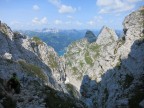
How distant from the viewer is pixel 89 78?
640ft

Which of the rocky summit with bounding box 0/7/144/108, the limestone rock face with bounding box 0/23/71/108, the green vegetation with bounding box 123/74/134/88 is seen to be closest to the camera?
the limestone rock face with bounding box 0/23/71/108

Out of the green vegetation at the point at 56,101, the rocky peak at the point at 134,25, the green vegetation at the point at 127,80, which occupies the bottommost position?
the green vegetation at the point at 56,101

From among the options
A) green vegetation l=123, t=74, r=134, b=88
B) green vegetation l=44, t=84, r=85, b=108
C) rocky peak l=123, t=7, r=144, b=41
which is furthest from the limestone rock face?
rocky peak l=123, t=7, r=144, b=41

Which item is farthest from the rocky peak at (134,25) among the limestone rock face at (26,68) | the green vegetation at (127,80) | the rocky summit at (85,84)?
the limestone rock face at (26,68)

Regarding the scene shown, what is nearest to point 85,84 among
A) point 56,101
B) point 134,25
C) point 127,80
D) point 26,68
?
point 134,25

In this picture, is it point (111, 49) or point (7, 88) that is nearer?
point (7, 88)

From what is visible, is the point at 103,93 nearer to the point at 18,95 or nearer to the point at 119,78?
the point at 119,78

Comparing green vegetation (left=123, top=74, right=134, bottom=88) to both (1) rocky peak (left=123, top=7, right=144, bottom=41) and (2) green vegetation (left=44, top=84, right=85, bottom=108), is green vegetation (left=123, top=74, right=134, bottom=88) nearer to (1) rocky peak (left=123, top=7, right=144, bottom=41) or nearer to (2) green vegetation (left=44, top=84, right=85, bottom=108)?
(1) rocky peak (left=123, top=7, right=144, bottom=41)

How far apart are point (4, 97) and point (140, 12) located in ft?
324

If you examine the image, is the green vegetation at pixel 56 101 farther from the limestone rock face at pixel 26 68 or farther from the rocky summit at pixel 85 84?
the limestone rock face at pixel 26 68

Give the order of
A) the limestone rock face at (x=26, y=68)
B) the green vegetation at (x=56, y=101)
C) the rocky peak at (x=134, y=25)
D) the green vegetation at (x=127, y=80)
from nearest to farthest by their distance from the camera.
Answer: the limestone rock face at (x=26, y=68) < the green vegetation at (x=56, y=101) < the green vegetation at (x=127, y=80) < the rocky peak at (x=134, y=25)

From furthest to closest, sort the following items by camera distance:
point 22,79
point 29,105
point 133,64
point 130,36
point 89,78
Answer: point 89,78, point 130,36, point 133,64, point 22,79, point 29,105

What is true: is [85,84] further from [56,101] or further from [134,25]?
[56,101]

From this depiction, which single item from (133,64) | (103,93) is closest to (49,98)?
(133,64)
